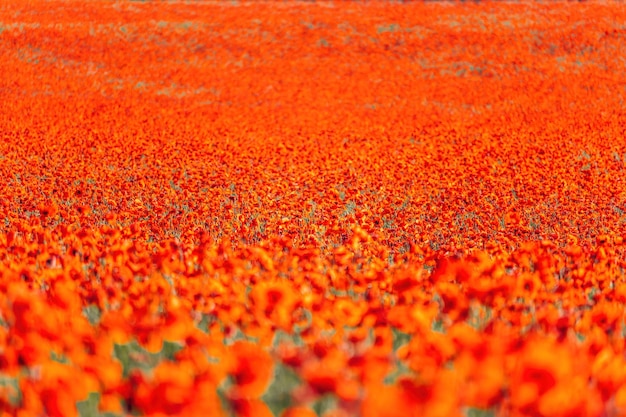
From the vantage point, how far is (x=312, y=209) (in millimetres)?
7633

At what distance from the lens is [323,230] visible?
6305 mm

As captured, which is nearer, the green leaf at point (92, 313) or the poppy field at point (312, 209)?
the poppy field at point (312, 209)

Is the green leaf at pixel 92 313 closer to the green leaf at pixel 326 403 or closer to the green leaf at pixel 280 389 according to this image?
the green leaf at pixel 280 389

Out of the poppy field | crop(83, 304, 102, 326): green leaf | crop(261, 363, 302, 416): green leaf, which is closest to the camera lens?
the poppy field

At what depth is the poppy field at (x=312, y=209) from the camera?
170cm

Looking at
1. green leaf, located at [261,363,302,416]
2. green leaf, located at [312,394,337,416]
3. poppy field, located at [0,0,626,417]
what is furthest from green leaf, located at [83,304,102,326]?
green leaf, located at [312,394,337,416]

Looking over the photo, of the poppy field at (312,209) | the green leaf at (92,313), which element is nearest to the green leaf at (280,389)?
the poppy field at (312,209)

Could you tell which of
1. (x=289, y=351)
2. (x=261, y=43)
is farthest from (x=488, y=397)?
(x=261, y=43)

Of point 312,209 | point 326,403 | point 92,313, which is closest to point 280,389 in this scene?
point 326,403

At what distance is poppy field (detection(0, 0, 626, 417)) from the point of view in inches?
66.9

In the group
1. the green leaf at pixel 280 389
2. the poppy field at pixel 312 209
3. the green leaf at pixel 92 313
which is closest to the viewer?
the poppy field at pixel 312 209

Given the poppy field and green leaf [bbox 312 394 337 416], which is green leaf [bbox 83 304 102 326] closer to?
the poppy field

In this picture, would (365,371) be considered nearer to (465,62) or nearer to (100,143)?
(100,143)

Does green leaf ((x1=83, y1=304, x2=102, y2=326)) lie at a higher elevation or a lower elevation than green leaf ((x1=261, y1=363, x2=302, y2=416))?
lower
